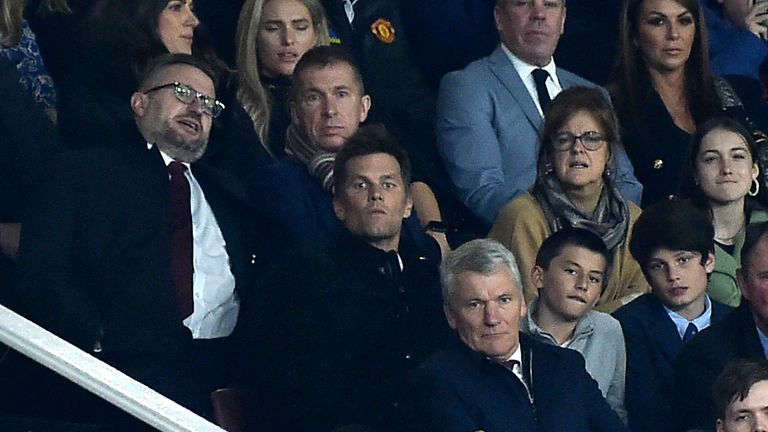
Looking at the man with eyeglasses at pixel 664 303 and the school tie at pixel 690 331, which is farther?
the school tie at pixel 690 331

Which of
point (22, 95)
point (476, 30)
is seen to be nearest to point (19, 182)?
point (22, 95)

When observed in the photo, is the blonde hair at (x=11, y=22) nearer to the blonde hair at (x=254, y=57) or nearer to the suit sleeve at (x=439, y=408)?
the blonde hair at (x=254, y=57)

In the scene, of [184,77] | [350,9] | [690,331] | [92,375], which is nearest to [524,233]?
[690,331]

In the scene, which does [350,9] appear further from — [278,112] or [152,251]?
[152,251]

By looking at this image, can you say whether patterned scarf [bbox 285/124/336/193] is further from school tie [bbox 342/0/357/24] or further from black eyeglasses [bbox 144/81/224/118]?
school tie [bbox 342/0/357/24]

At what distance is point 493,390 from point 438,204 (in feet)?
4.33

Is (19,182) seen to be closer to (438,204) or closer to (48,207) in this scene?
(48,207)

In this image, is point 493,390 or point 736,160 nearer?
point 493,390

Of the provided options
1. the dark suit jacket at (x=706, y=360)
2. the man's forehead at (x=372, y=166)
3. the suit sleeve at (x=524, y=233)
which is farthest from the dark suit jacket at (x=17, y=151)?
the dark suit jacket at (x=706, y=360)

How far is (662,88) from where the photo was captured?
8180 mm

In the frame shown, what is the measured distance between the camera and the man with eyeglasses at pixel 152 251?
6.24 meters

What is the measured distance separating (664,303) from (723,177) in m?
0.71

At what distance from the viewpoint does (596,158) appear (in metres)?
7.21

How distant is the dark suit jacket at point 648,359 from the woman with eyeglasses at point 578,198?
15cm
